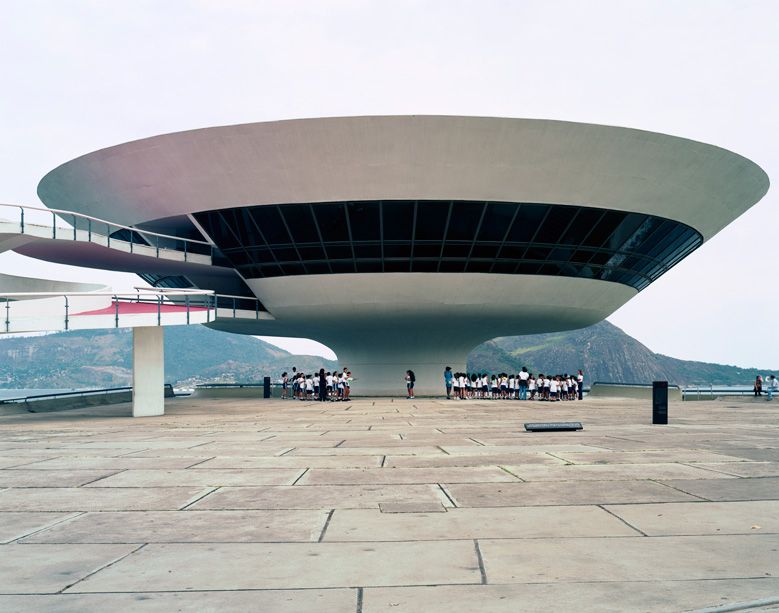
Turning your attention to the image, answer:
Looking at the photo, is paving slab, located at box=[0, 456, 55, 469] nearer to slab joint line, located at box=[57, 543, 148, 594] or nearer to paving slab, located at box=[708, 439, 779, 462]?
slab joint line, located at box=[57, 543, 148, 594]

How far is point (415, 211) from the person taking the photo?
34094 millimetres

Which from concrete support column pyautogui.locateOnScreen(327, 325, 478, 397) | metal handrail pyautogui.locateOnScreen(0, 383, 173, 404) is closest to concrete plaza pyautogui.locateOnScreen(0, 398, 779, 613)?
metal handrail pyautogui.locateOnScreen(0, 383, 173, 404)

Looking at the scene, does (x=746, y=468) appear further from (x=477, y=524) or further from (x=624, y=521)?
(x=477, y=524)

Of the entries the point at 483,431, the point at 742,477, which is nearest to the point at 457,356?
the point at 483,431

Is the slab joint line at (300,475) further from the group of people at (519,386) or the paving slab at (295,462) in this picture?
the group of people at (519,386)

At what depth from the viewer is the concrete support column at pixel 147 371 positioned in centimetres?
2683

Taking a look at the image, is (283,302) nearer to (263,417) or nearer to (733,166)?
(263,417)

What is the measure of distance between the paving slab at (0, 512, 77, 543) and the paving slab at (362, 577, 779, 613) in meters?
3.70

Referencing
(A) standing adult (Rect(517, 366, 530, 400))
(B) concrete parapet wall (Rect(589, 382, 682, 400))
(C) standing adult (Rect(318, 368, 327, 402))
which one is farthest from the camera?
(B) concrete parapet wall (Rect(589, 382, 682, 400))

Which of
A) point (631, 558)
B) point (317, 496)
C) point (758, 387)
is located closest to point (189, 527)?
point (317, 496)

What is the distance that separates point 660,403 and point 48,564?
16.2 meters

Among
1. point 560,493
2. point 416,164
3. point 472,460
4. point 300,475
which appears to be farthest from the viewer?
point 416,164

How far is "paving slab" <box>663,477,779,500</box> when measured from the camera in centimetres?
832

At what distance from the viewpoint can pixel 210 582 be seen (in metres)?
5.26
